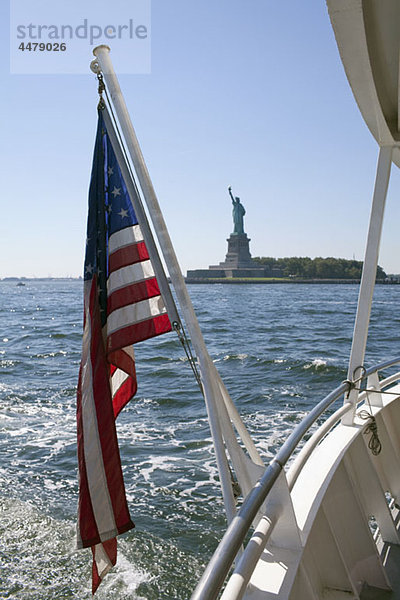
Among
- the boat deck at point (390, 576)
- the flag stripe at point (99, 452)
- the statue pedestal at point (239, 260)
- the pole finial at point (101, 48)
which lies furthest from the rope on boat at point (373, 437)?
the statue pedestal at point (239, 260)

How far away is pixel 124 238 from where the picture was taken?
88.0 inches

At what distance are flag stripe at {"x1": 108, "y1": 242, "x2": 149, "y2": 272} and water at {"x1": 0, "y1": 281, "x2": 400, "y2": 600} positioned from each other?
3208 millimetres

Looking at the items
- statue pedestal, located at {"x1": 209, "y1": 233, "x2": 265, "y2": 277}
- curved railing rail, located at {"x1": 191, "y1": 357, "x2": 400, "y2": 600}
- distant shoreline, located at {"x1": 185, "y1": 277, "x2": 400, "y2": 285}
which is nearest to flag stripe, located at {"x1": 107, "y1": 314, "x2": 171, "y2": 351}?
curved railing rail, located at {"x1": 191, "y1": 357, "x2": 400, "y2": 600}

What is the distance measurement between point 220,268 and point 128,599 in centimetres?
8709

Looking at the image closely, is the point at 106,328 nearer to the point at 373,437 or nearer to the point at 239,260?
the point at 373,437

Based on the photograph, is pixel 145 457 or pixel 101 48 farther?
pixel 145 457

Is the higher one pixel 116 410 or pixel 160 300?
pixel 160 300

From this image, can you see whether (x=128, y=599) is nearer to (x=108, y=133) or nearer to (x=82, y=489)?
(x=82, y=489)

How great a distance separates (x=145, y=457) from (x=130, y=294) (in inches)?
223

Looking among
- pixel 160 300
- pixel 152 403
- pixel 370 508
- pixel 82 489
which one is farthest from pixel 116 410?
pixel 152 403

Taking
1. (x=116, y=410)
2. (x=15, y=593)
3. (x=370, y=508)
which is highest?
(x=116, y=410)

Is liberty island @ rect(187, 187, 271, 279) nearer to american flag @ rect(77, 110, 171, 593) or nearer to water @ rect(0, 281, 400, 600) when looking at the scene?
water @ rect(0, 281, 400, 600)

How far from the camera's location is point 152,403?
35.0 feet

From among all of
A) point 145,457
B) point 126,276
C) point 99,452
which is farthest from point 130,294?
point 145,457
